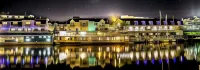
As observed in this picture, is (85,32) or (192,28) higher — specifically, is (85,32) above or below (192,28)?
below

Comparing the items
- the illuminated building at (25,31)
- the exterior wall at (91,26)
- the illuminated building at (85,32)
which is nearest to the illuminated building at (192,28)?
the illuminated building at (85,32)

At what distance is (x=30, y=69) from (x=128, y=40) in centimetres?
2290

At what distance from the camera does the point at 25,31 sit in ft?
115

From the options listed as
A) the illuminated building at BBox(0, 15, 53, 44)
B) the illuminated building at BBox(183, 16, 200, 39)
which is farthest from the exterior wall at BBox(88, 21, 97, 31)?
the illuminated building at BBox(183, 16, 200, 39)

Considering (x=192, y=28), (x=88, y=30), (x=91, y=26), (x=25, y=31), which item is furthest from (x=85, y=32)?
(x=192, y=28)

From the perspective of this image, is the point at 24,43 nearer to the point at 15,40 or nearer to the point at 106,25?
the point at 15,40

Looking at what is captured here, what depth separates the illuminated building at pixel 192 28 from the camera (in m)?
41.4

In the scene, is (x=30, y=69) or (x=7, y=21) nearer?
(x=30, y=69)

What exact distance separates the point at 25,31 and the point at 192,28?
23.0 metres

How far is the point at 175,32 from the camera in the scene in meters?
40.8

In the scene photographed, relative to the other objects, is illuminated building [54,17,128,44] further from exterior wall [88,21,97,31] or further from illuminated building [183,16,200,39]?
illuminated building [183,16,200,39]

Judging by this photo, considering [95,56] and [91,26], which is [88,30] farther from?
[95,56]

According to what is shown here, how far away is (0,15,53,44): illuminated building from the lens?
34.3 metres

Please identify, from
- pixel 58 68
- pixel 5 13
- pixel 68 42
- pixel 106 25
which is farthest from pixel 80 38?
pixel 58 68
